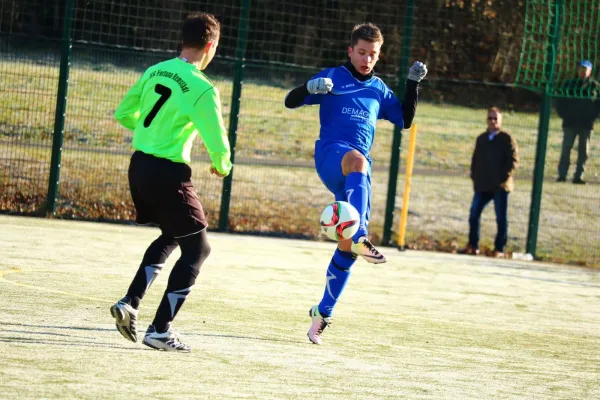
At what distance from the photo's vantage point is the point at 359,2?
1506 cm

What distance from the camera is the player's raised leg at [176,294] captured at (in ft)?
19.4

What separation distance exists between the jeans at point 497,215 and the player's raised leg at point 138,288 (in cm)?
853

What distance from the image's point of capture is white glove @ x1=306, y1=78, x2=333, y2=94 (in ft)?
22.5

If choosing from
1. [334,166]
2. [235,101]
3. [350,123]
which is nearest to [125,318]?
[334,166]

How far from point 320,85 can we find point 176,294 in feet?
5.84

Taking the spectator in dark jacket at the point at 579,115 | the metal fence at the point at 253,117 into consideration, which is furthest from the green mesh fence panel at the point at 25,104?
the spectator in dark jacket at the point at 579,115

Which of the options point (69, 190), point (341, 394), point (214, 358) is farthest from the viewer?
point (69, 190)

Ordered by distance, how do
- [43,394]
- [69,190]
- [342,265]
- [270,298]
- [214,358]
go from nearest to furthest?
[43,394]
[214,358]
[342,265]
[270,298]
[69,190]

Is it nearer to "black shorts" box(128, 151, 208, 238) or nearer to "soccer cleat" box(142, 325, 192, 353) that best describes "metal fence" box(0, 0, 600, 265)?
"black shorts" box(128, 151, 208, 238)

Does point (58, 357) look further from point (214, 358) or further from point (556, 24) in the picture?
point (556, 24)

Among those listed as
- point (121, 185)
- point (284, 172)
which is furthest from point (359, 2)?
point (121, 185)

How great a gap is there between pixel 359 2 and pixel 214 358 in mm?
9973

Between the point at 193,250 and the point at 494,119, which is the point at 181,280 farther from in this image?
the point at 494,119

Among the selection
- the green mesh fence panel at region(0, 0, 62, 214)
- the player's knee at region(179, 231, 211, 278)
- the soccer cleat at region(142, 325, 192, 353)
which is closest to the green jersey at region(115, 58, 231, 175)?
the player's knee at region(179, 231, 211, 278)
